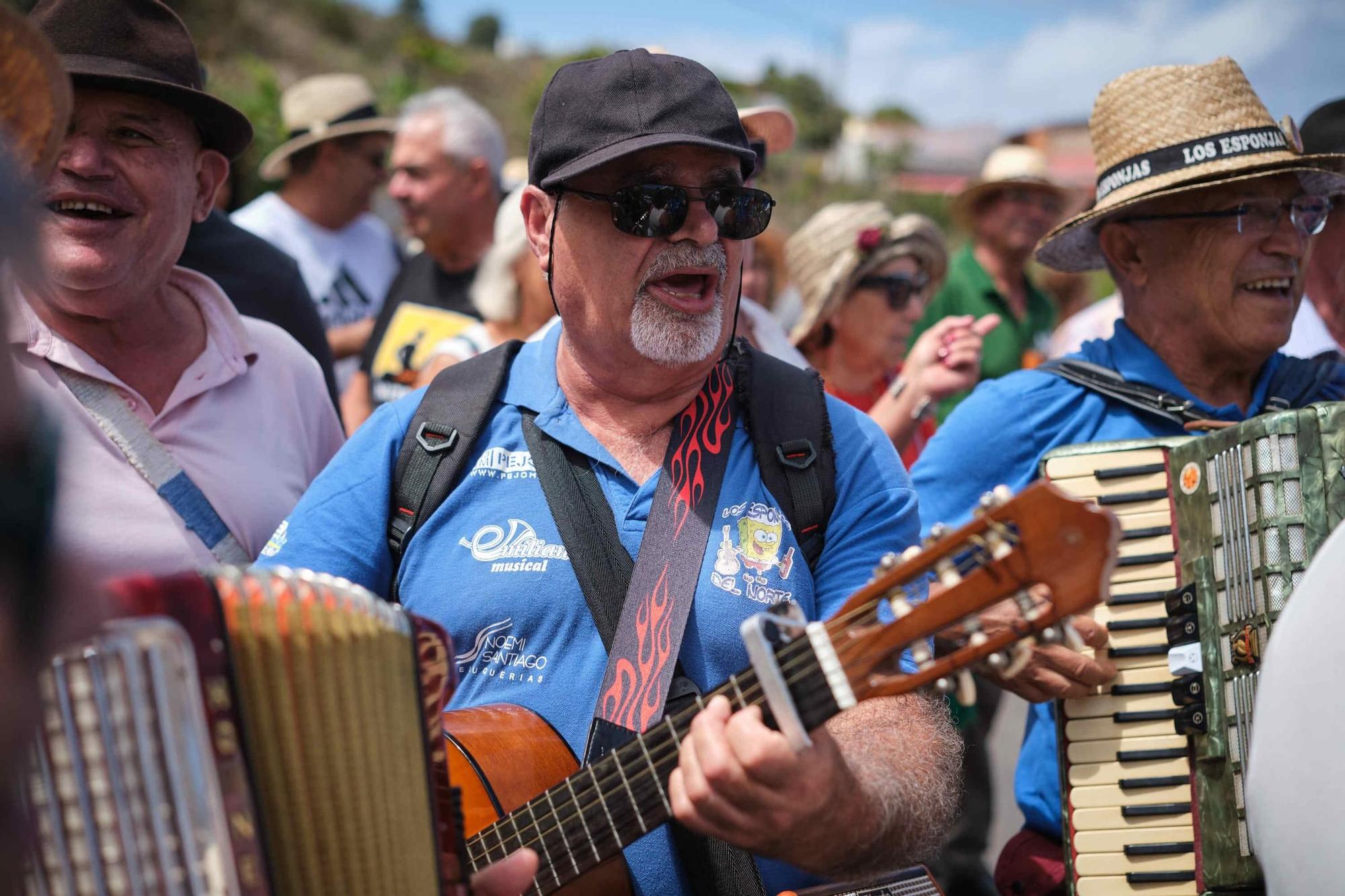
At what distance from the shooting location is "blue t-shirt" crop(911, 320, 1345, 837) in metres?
3.06

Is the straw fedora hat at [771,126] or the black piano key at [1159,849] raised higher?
the straw fedora hat at [771,126]

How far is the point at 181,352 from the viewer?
303 cm

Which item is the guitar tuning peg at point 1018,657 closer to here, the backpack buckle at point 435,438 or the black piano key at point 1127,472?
the black piano key at point 1127,472

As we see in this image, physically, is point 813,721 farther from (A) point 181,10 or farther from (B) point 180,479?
(A) point 181,10

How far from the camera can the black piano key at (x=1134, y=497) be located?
2.62 m

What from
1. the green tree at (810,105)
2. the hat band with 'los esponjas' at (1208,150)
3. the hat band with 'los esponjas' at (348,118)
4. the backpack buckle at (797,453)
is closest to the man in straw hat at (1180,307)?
the hat band with 'los esponjas' at (1208,150)

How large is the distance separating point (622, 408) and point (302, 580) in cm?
123

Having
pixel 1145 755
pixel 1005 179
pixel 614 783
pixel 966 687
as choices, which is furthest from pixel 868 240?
pixel 966 687

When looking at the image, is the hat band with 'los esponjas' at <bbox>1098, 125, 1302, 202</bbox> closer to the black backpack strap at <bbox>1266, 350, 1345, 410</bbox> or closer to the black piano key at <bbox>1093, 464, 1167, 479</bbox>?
the black backpack strap at <bbox>1266, 350, 1345, 410</bbox>

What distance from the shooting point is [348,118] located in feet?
21.8

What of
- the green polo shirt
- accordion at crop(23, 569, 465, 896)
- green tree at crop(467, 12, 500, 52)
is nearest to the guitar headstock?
accordion at crop(23, 569, 465, 896)

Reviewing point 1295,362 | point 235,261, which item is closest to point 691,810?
point 1295,362

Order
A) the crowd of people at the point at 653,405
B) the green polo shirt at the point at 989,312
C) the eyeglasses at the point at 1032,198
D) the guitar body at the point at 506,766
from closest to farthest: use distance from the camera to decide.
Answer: the guitar body at the point at 506,766 → the crowd of people at the point at 653,405 → the green polo shirt at the point at 989,312 → the eyeglasses at the point at 1032,198

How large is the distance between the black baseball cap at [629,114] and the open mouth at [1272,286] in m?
1.32
